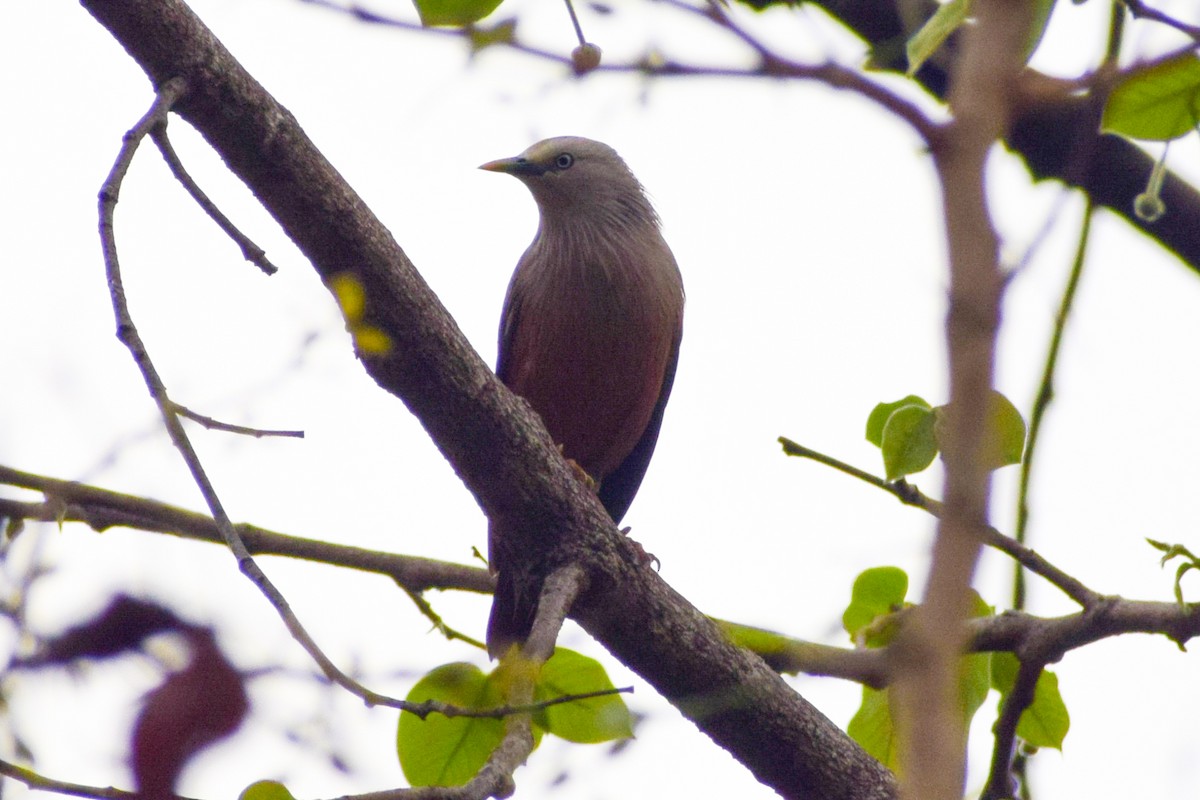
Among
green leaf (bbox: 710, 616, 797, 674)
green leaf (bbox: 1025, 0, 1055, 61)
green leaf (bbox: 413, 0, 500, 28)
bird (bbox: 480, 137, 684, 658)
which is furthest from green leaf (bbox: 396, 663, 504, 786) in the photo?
bird (bbox: 480, 137, 684, 658)

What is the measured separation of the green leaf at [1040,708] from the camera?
3.04 m

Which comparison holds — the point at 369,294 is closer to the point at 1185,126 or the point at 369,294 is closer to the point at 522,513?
the point at 522,513

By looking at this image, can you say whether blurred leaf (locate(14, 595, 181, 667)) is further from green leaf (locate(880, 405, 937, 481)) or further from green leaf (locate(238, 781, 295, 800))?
green leaf (locate(880, 405, 937, 481))

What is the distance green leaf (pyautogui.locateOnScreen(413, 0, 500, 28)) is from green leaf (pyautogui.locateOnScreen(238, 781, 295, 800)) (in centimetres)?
119

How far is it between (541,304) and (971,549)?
4.50 meters

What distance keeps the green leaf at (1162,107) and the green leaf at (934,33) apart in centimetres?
40

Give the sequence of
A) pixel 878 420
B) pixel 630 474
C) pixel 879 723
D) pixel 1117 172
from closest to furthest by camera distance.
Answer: pixel 878 420 → pixel 879 723 → pixel 1117 172 → pixel 630 474

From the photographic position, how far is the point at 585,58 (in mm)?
1752

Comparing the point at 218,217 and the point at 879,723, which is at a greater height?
the point at 879,723

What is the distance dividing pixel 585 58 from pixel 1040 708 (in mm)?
2020

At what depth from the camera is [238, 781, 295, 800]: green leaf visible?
2059 mm

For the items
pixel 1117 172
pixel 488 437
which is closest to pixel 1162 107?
pixel 488 437

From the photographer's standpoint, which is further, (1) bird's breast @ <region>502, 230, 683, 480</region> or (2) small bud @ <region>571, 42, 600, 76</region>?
(1) bird's breast @ <region>502, 230, 683, 480</region>

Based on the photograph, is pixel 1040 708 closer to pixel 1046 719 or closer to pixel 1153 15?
pixel 1046 719
